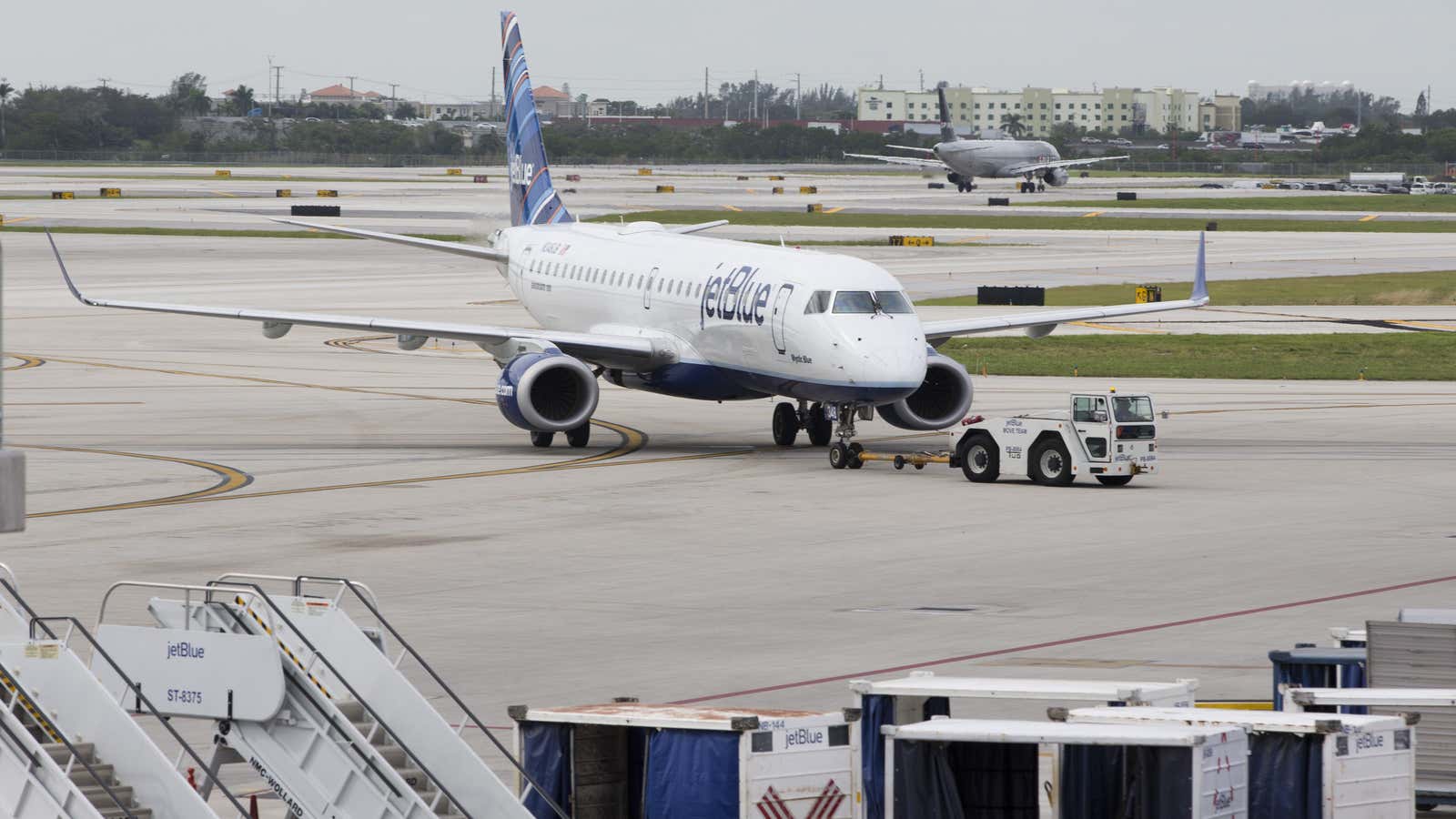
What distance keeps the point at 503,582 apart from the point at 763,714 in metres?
13.4

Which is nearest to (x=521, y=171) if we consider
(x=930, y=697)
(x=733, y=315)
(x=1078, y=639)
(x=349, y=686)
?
(x=733, y=315)

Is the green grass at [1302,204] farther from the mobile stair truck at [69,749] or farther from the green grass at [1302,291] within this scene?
the mobile stair truck at [69,749]

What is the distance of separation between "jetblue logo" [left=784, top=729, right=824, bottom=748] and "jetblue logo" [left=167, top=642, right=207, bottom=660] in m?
4.17

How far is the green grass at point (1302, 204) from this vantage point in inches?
6890

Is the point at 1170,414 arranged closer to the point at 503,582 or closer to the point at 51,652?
the point at 503,582

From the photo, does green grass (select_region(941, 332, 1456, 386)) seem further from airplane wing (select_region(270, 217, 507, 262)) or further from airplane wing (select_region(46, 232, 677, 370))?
airplane wing (select_region(46, 232, 677, 370))

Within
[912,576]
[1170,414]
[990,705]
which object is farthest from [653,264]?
[990,705]

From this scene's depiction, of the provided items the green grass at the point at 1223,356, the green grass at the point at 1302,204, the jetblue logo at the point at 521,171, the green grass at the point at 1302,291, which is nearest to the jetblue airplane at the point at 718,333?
the jetblue logo at the point at 521,171

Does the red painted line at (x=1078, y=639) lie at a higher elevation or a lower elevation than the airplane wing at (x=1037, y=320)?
lower

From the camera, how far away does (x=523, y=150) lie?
2251 inches

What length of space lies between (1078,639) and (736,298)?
19.3 metres

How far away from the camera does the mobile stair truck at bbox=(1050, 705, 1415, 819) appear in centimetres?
1461

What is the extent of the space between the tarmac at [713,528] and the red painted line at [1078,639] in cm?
7

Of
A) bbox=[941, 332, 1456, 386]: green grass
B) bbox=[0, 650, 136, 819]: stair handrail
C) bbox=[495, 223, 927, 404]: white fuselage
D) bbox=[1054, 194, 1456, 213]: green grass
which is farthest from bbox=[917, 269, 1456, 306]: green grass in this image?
bbox=[1054, 194, 1456, 213]: green grass
